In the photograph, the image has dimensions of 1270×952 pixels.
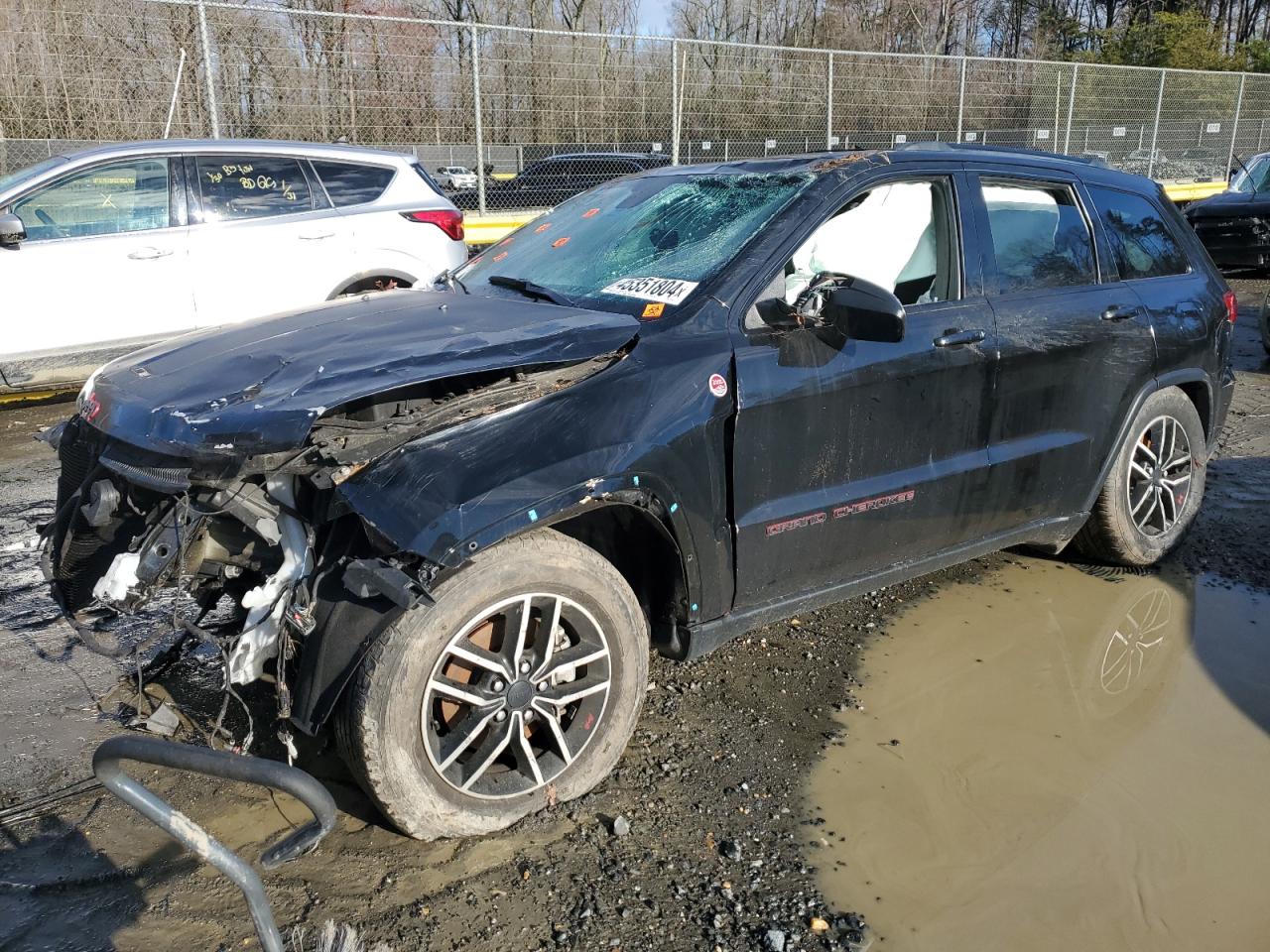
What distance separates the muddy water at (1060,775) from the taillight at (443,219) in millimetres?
5484

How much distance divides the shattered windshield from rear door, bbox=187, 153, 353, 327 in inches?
158

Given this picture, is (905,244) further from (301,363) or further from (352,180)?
(352,180)

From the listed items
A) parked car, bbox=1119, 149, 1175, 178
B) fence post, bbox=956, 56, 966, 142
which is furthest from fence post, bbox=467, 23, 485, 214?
parked car, bbox=1119, 149, 1175, 178

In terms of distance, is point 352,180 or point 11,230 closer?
point 11,230

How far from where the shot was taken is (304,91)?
10367mm

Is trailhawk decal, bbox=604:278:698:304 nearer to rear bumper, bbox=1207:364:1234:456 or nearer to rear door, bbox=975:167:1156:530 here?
rear door, bbox=975:167:1156:530

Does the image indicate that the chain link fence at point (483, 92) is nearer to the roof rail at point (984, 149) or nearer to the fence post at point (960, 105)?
the fence post at point (960, 105)

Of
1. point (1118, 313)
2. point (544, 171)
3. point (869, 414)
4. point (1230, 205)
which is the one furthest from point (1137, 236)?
point (1230, 205)

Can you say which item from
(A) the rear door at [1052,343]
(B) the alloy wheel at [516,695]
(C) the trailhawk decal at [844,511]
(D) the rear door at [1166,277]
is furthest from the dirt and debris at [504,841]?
(D) the rear door at [1166,277]

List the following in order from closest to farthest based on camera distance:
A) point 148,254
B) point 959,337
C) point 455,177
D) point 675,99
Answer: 1. point 959,337
2. point 148,254
3. point 455,177
4. point 675,99

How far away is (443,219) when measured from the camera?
8.45 metres

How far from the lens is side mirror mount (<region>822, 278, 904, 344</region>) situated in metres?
3.22

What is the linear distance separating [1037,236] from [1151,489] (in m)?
1.33

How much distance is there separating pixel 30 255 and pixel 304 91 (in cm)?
415
